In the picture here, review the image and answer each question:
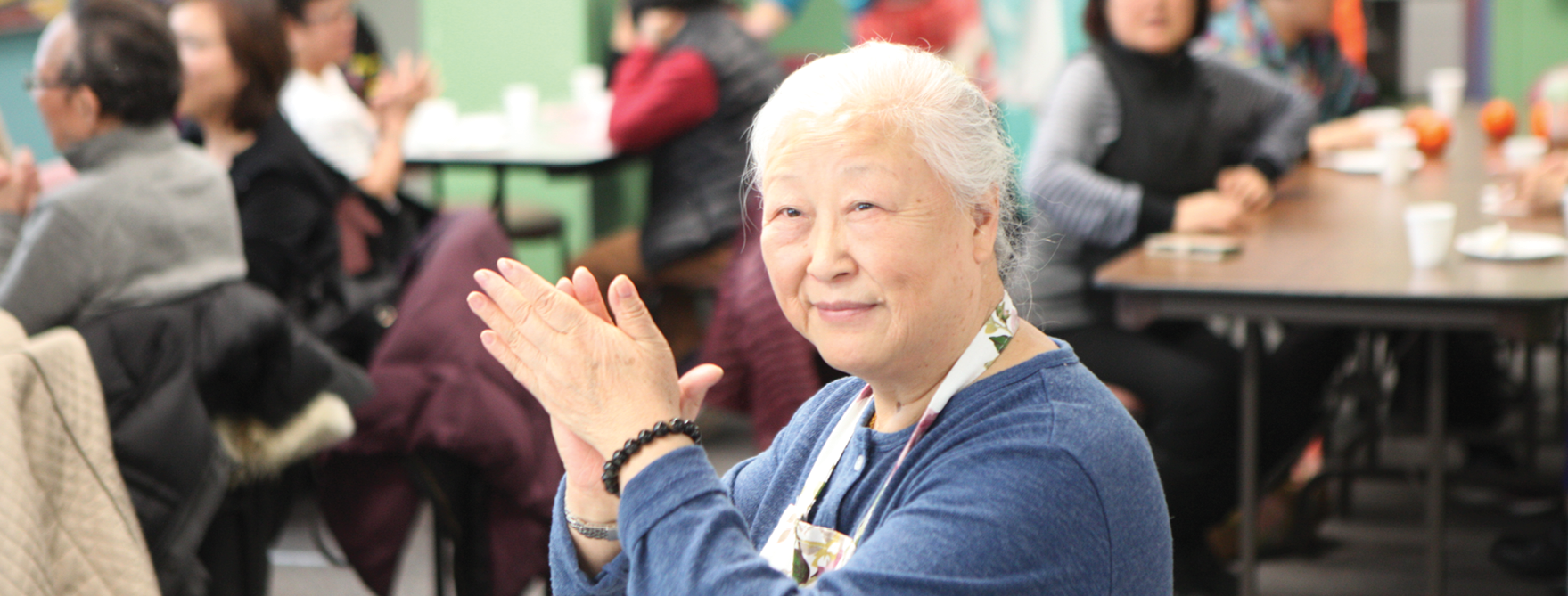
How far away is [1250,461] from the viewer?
262 cm

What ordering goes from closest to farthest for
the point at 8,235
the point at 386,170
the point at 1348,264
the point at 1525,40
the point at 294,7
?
the point at 8,235 → the point at 1348,264 → the point at 386,170 → the point at 294,7 → the point at 1525,40

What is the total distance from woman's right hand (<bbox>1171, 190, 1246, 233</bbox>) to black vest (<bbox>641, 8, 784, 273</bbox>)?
59.3 inches

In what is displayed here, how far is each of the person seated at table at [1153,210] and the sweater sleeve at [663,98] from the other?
49.8 inches

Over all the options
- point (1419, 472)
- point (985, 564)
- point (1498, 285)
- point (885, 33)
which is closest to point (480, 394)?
point (985, 564)

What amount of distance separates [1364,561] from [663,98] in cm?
225

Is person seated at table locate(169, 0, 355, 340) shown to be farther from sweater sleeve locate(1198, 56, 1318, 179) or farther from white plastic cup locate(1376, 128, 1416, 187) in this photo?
white plastic cup locate(1376, 128, 1416, 187)

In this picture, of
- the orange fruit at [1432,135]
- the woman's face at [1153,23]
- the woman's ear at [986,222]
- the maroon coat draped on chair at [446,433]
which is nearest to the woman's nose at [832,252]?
the woman's ear at [986,222]

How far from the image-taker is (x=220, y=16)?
2.88 metres

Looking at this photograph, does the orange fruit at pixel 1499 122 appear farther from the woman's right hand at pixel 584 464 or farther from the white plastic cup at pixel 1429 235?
the woman's right hand at pixel 584 464

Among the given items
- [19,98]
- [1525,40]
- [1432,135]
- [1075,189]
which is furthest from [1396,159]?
[1525,40]

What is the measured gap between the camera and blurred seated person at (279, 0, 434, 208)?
3.69m

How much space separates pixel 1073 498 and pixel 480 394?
1.53 m

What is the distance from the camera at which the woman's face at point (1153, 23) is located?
118 inches

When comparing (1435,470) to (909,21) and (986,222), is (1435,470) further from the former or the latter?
(909,21)
